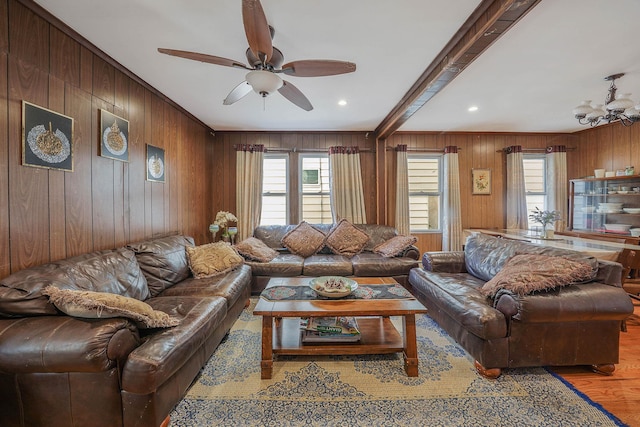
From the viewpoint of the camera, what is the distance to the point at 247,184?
15.3ft

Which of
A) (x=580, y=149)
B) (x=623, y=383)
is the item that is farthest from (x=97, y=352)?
(x=580, y=149)

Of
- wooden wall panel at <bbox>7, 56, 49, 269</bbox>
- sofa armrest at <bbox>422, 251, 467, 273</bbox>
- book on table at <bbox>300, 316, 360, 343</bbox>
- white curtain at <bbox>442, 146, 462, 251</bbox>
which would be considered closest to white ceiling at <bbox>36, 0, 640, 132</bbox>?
wooden wall panel at <bbox>7, 56, 49, 269</bbox>

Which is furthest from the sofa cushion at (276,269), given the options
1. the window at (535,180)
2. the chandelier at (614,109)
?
the window at (535,180)

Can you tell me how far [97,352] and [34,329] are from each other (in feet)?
1.20

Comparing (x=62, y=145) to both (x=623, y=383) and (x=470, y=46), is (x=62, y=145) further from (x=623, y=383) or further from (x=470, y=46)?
(x=623, y=383)

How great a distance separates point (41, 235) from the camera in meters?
1.88

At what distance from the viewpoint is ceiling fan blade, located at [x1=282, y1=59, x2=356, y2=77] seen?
1.92 m

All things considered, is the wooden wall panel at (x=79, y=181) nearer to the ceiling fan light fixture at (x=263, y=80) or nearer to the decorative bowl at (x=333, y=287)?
the ceiling fan light fixture at (x=263, y=80)

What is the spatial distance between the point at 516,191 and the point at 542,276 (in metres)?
3.67

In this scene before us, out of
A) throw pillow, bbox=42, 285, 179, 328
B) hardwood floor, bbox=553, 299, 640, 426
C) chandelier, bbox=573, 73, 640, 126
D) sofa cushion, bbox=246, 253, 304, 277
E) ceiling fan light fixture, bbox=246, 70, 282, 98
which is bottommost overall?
hardwood floor, bbox=553, 299, 640, 426

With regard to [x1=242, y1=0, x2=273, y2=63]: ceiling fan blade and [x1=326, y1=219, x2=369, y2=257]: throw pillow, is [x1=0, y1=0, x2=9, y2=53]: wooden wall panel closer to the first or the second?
[x1=242, y1=0, x2=273, y2=63]: ceiling fan blade

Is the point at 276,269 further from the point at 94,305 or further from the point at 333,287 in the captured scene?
the point at 94,305

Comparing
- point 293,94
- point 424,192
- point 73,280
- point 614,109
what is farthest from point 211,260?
point 614,109

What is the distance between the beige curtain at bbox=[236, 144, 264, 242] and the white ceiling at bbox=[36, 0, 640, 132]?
1.00 metres
